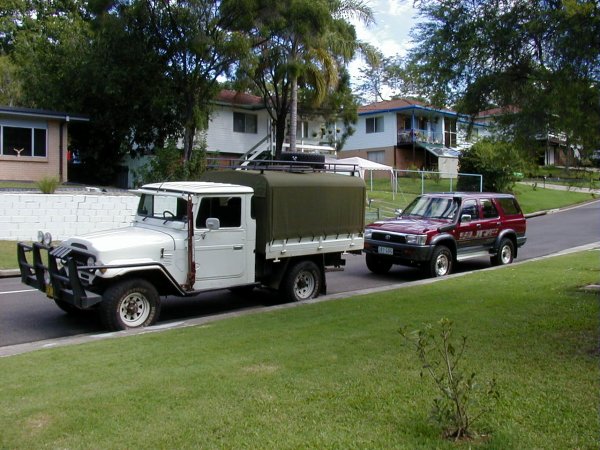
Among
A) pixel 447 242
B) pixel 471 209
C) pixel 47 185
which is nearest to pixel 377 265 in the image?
pixel 447 242

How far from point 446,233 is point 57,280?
837 cm

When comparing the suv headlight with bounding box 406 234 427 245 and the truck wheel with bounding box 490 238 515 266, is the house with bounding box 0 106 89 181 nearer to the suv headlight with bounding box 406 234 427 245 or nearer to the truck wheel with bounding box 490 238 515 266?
the suv headlight with bounding box 406 234 427 245

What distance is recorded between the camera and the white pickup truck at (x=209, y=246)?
8.51 m

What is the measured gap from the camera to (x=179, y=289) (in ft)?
29.5

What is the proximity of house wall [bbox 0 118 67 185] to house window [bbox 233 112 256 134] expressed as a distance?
40.8 feet

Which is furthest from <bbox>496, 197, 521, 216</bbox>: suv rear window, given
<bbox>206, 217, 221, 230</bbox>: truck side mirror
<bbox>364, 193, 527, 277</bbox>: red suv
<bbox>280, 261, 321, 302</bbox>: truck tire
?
<bbox>206, 217, 221, 230</bbox>: truck side mirror

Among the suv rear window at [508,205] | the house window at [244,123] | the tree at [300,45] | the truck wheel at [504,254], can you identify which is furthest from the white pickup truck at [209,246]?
the house window at [244,123]

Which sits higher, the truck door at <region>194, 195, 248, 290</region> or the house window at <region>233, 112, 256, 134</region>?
the house window at <region>233, 112, 256, 134</region>

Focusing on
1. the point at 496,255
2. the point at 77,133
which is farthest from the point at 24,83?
the point at 496,255

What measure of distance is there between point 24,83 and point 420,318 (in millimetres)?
30507

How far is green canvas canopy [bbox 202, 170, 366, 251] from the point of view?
32.8 feet

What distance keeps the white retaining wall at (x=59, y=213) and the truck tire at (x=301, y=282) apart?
1036cm

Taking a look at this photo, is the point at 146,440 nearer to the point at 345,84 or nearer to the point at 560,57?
the point at 560,57

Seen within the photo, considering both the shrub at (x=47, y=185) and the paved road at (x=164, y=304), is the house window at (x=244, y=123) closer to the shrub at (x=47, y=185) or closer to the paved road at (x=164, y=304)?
the shrub at (x=47, y=185)
